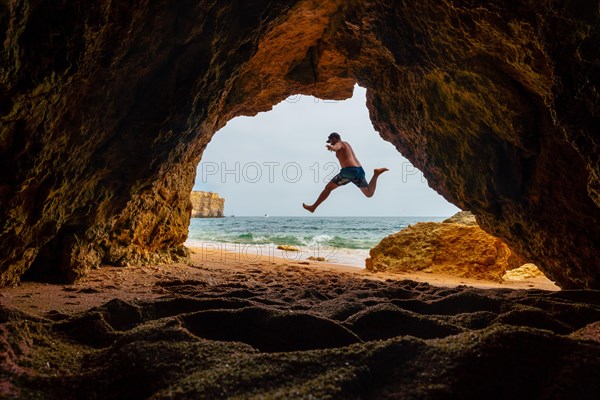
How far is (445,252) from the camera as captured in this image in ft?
25.1

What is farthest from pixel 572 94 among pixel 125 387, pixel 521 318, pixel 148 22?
pixel 148 22

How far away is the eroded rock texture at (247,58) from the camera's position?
72.4 inches

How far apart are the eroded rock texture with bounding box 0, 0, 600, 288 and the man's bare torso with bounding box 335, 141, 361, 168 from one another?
2408mm

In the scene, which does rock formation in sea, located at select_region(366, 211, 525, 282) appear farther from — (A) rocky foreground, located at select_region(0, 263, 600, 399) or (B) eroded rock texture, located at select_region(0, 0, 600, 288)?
(A) rocky foreground, located at select_region(0, 263, 600, 399)

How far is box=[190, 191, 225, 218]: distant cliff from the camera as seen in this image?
53375mm

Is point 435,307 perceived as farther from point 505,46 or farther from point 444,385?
point 505,46

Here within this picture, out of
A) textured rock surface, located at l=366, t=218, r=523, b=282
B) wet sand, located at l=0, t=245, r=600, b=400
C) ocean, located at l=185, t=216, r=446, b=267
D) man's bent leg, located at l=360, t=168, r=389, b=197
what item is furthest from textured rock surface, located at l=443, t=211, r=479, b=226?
wet sand, located at l=0, t=245, r=600, b=400

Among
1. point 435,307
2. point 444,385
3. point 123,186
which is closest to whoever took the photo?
point 444,385

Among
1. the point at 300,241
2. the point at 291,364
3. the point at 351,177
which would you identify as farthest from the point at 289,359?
the point at 300,241

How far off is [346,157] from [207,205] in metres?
50.6

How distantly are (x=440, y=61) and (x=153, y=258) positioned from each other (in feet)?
17.4

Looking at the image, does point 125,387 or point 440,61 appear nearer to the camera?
point 125,387

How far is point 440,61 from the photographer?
11.1 feet

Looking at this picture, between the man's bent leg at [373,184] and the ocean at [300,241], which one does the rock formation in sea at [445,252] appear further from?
the ocean at [300,241]
